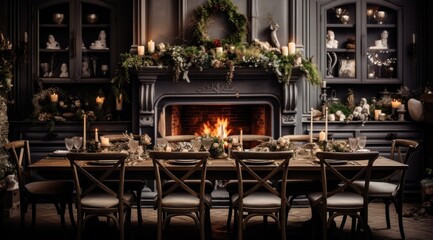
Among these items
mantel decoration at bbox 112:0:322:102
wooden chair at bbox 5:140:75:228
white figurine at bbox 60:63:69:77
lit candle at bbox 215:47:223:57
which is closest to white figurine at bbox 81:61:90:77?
white figurine at bbox 60:63:69:77

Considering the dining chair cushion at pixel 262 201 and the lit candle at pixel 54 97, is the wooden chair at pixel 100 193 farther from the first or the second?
the lit candle at pixel 54 97

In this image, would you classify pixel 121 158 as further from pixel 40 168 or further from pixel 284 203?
pixel 284 203

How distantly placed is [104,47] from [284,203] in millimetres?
4104

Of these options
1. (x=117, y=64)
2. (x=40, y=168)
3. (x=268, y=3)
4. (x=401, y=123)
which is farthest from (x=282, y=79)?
(x=40, y=168)

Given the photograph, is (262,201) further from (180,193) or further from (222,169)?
(180,193)

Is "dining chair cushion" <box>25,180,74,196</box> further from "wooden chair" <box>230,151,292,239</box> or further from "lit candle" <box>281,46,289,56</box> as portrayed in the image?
"lit candle" <box>281,46,289,56</box>

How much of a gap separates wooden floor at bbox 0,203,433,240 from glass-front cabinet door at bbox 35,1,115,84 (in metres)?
2.04

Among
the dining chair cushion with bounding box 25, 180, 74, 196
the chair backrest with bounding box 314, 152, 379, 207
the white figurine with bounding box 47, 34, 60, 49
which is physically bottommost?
the dining chair cushion with bounding box 25, 180, 74, 196

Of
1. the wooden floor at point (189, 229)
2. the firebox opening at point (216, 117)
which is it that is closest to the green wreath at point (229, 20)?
the firebox opening at point (216, 117)

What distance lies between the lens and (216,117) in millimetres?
8219

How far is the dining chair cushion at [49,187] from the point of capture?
550 centimetres

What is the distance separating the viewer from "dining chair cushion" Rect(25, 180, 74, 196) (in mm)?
5504

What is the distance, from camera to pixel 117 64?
8.04m

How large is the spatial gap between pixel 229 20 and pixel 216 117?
1342mm
